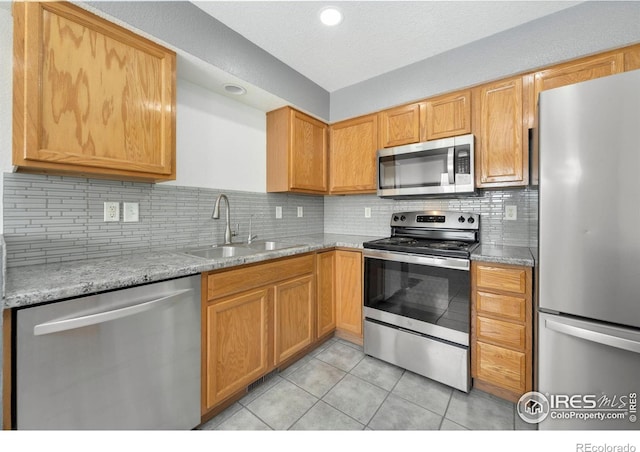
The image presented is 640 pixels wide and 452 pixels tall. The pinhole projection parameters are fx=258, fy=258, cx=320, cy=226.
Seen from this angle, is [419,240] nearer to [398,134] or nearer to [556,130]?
[398,134]

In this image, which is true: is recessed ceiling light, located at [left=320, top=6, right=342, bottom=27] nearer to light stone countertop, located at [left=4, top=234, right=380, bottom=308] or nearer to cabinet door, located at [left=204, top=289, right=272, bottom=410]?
light stone countertop, located at [left=4, top=234, right=380, bottom=308]

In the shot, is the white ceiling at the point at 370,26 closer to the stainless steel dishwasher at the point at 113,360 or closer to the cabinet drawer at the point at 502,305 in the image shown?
the stainless steel dishwasher at the point at 113,360

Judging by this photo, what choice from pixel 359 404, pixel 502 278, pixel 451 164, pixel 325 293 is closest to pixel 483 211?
pixel 451 164

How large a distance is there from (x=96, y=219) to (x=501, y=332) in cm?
254

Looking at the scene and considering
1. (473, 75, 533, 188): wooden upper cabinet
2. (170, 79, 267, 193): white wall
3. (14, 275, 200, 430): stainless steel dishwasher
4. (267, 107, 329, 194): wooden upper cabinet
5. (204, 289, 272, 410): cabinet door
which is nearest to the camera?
(14, 275, 200, 430): stainless steel dishwasher

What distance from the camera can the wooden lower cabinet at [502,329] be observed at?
155 centimetres

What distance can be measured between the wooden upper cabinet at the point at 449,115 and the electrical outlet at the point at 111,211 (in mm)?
2318

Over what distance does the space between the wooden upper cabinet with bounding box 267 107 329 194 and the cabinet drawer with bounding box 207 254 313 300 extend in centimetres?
79

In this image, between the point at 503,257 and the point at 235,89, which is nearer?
the point at 503,257

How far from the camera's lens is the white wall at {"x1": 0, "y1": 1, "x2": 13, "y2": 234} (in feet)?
4.07

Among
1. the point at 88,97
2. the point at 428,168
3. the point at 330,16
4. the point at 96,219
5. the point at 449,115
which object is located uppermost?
the point at 330,16

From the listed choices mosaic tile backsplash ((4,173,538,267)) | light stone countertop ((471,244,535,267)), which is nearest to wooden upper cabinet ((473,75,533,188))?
mosaic tile backsplash ((4,173,538,267))

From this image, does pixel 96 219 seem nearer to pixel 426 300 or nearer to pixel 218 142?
pixel 218 142

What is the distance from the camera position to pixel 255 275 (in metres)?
1.64
